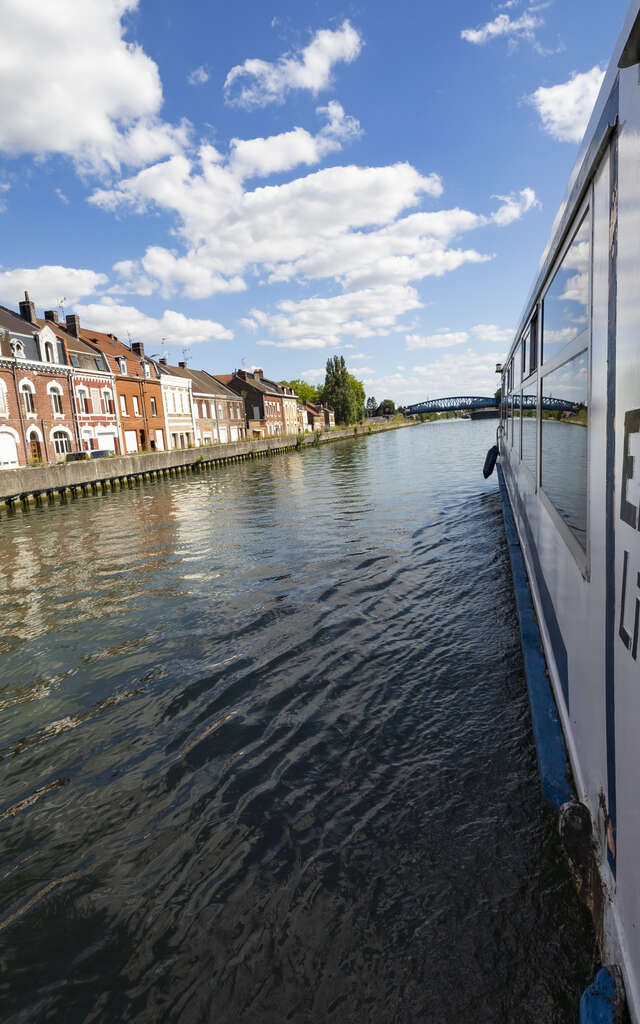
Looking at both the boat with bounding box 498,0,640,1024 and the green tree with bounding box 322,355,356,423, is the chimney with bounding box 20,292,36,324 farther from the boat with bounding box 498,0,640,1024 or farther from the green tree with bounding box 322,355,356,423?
the green tree with bounding box 322,355,356,423

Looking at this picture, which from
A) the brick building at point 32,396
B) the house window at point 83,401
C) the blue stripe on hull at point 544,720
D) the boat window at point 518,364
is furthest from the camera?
the house window at point 83,401

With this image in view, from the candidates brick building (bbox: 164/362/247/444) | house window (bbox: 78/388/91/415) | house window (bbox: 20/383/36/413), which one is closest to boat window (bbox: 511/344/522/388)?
house window (bbox: 20/383/36/413)

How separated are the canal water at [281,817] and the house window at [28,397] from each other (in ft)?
83.3

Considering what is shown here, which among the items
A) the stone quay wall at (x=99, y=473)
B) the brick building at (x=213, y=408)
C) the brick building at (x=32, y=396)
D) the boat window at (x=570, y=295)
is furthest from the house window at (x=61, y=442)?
the boat window at (x=570, y=295)

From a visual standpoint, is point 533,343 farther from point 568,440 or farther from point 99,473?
point 99,473

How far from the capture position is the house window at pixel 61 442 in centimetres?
3136

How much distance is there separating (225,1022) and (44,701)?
3399mm

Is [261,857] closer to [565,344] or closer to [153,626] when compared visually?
[565,344]

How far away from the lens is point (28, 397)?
29.3 m

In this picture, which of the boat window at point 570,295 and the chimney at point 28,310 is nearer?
the boat window at point 570,295

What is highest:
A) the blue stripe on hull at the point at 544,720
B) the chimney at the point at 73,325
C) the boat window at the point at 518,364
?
the chimney at the point at 73,325

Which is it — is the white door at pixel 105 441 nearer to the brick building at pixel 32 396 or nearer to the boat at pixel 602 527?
the brick building at pixel 32 396

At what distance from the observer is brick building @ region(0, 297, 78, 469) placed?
91.0ft

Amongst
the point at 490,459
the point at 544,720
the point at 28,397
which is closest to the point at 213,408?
the point at 28,397
